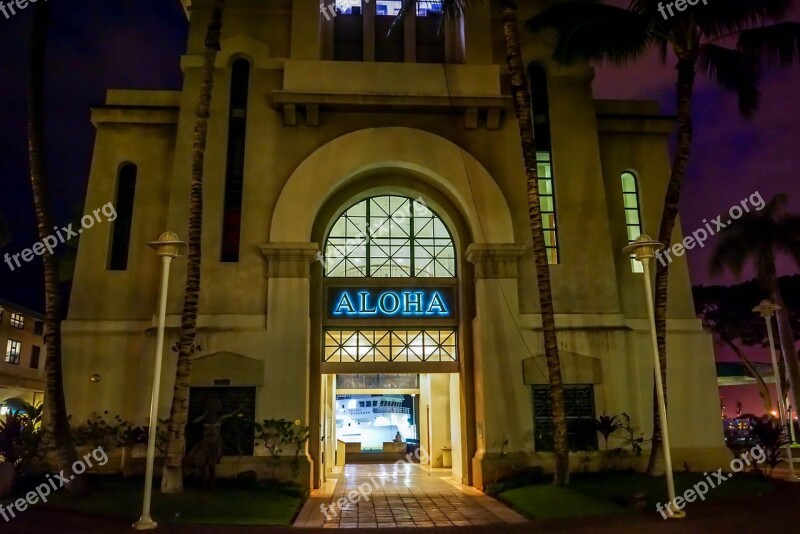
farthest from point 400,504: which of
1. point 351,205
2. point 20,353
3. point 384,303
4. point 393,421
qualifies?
point 20,353

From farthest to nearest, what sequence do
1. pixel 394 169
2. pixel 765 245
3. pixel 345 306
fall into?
pixel 765 245 < pixel 394 169 < pixel 345 306

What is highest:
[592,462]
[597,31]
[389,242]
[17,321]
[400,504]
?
Result: [597,31]

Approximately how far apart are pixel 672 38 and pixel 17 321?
44865 mm

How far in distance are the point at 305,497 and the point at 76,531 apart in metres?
5.91

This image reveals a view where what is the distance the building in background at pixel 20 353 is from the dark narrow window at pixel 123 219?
28320mm

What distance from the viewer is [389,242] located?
63.7 feet

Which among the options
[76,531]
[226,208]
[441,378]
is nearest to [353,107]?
[226,208]

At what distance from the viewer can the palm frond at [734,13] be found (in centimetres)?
1589

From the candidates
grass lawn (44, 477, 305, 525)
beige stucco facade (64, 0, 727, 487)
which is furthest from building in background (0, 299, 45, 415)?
grass lawn (44, 477, 305, 525)

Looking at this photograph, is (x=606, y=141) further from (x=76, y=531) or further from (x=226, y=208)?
(x=76, y=531)

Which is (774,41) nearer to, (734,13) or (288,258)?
(734,13)

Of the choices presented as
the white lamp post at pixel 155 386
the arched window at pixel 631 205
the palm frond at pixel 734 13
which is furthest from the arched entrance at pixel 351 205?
the palm frond at pixel 734 13

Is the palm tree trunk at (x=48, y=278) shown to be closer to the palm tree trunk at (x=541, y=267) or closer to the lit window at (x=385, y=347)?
the lit window at (x=385, y=347)

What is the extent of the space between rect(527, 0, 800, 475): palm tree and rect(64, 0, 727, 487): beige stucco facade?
268 cm
